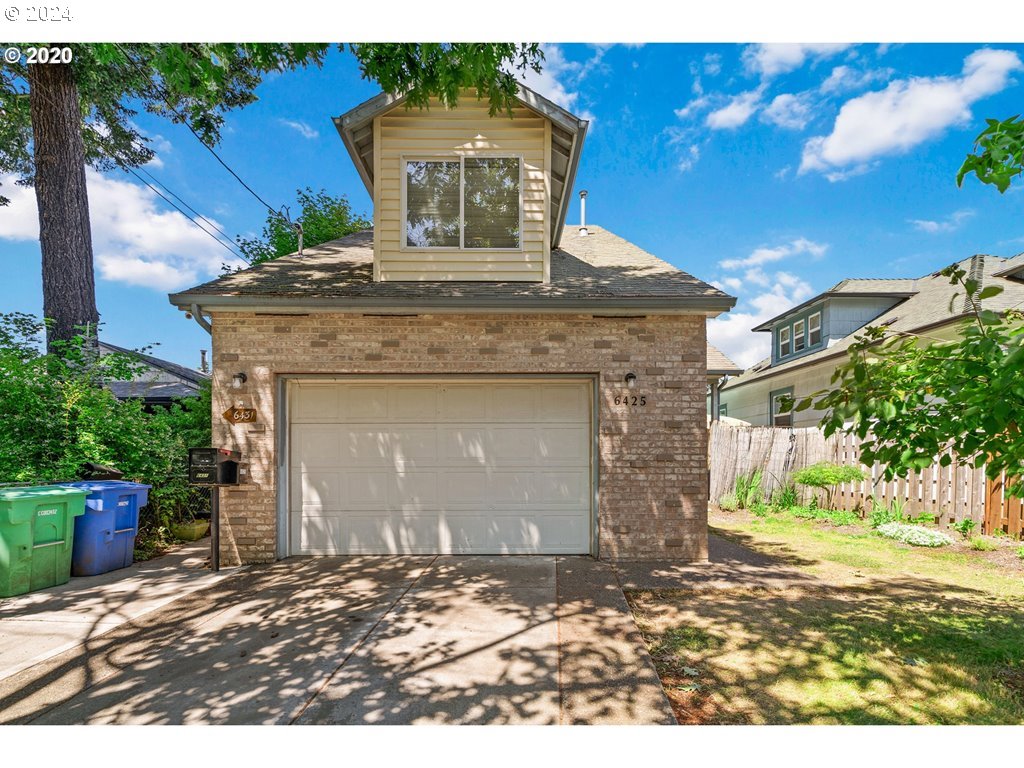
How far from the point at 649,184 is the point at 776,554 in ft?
30.3

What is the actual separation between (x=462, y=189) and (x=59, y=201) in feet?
26.6

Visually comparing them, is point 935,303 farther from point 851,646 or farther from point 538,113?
point 851,646

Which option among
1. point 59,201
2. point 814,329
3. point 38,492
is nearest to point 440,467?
point 38,492

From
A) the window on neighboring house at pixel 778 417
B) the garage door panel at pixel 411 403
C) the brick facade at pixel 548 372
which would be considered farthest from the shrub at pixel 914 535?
the window on neighboring house at pixel 778 417

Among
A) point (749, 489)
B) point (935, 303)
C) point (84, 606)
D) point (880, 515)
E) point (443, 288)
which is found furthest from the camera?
point (935, 303)

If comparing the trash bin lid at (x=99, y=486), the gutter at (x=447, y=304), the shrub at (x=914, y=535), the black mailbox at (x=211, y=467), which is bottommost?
the shrub at (x=914, y=535)

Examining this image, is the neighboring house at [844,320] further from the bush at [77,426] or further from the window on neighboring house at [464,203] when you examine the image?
the bush at [77,426]

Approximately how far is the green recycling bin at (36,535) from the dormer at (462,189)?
14.1ft

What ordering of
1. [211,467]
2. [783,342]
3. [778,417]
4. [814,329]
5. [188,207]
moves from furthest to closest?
[783,342] < [778,417] < [814,329] < [188,207] < [211,467]

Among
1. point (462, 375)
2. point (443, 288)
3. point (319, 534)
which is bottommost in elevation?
point (319, 534)

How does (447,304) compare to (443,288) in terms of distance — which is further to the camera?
(443,288)

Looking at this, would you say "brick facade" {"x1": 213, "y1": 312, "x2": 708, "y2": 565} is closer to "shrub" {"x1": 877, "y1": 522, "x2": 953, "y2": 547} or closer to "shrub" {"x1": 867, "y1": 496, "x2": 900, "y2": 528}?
"shrub" {"x1": 877, "y1": 522, "x2": 953, "y2": 547}

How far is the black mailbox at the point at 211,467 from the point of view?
5547 millimetres

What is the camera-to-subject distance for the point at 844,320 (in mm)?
14461
